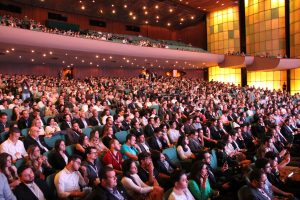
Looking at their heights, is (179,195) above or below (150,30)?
below

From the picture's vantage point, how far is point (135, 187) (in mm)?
3178

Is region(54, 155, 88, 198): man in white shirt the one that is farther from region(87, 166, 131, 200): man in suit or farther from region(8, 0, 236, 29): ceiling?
region(8, 0, 236, 29): ceiling

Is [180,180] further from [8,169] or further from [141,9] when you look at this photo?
[141,9]

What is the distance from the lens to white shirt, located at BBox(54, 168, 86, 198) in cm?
304

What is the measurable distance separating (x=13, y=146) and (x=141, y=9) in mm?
18450

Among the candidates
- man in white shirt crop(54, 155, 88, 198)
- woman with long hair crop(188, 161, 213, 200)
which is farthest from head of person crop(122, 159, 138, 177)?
woman with long hair crop(188, 161, 213, 200)

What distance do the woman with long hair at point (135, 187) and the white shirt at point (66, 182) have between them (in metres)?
0.50

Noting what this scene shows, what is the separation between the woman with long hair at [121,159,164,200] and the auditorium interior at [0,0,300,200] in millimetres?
11

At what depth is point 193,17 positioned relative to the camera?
966 inches

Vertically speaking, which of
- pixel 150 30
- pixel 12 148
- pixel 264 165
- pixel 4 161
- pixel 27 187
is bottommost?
pixel 264 165

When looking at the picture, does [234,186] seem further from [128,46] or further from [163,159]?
[128,46]

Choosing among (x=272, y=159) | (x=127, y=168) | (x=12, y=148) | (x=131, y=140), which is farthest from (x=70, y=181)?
(x=272, y=159)

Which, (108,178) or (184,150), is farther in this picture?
(184,150)

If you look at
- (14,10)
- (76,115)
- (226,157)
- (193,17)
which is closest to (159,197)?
(226,157)
